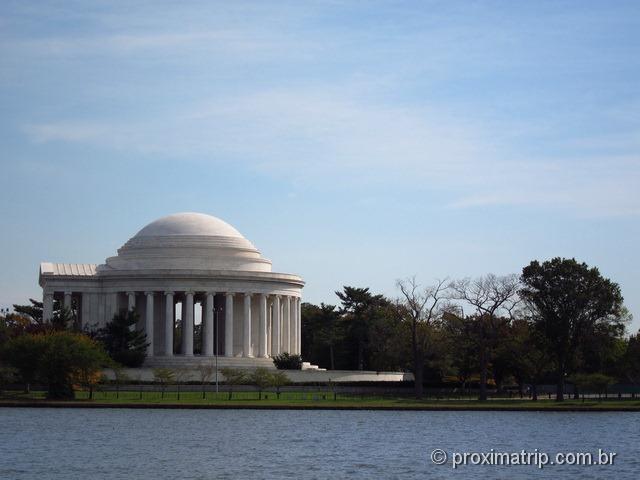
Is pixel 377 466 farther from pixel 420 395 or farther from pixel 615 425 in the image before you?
pixel 420 395

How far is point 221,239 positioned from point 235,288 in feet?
22.9

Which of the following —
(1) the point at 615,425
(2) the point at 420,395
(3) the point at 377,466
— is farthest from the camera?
(2) the point at 420,395

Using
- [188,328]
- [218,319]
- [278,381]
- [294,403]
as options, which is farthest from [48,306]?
[294,403]

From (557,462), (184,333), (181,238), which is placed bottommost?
(557,462)

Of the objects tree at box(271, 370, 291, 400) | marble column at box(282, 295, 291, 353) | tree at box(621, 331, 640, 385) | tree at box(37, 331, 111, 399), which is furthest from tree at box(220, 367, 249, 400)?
tree at box(621, 331, 640, 385)

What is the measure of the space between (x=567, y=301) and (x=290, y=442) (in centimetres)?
4931

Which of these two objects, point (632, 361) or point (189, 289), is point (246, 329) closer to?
point (189, 289)

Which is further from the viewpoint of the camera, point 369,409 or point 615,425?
point 369,409

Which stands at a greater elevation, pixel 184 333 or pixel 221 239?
pixel 221 239

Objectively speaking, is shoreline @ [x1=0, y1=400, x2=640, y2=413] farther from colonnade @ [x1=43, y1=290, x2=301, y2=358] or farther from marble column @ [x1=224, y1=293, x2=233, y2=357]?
marble column @ [x1=224, y1=293, x2=233, y2=357]

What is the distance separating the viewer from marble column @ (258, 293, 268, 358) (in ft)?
496

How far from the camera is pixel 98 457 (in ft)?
216

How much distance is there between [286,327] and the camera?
15738cm

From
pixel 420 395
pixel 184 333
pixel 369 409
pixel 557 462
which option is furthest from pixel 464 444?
pixel 184 333
